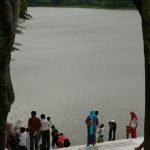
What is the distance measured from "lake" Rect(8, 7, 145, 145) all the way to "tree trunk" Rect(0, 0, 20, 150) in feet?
49.5

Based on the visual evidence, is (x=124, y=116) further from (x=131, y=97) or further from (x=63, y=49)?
(x=63, y=49)

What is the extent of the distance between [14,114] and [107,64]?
23.2 m

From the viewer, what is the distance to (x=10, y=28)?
496 cm

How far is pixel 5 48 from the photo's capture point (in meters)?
5.01

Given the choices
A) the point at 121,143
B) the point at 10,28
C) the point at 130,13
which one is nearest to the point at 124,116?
the point at 121,143

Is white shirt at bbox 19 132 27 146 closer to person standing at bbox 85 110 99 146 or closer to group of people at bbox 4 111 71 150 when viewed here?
group of people at bbox 4 111 71 150

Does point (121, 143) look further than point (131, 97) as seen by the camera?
No

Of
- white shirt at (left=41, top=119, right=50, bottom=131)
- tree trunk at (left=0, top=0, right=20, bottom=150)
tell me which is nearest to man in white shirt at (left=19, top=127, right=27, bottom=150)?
white shirt at (left=41, top=119, right=50, bottom=131)

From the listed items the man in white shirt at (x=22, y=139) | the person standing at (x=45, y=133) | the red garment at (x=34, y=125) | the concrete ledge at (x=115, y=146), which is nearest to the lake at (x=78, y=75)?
the person standing at (x=45, y=133)

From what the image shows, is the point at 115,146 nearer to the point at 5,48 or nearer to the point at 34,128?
the point at 34,128

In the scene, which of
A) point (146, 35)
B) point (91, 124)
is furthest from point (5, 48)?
point (91, 124)

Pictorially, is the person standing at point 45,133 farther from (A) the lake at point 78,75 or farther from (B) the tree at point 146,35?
(B) the tree at point 146,35

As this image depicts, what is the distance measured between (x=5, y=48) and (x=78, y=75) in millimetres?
36163

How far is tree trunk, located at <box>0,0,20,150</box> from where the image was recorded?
4.86 meters
